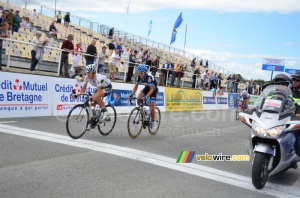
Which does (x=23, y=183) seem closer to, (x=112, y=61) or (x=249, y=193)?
(x=249, y=193)

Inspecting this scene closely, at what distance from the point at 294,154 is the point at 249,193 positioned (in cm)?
123

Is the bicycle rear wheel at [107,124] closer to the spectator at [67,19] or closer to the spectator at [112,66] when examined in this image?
the spectator at [112,66]

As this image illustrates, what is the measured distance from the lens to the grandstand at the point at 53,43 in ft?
43.4

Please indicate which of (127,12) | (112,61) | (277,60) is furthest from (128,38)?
(277,60)

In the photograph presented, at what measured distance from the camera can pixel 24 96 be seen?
1137cm

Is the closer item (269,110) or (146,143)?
(269,110)

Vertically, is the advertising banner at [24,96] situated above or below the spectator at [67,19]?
below

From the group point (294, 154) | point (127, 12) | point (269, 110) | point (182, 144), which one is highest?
point (127, 12)

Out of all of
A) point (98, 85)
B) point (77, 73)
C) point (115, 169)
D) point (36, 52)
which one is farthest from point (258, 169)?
point (36, 52)

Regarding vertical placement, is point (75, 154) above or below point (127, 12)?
below

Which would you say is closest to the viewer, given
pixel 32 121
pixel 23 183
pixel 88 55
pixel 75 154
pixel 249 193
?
pixel 23 183

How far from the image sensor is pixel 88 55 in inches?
637

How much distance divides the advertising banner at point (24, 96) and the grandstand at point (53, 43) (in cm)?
194

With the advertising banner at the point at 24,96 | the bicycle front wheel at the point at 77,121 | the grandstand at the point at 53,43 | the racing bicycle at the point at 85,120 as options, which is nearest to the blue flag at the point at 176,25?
the grandstand at the point at 53,43
